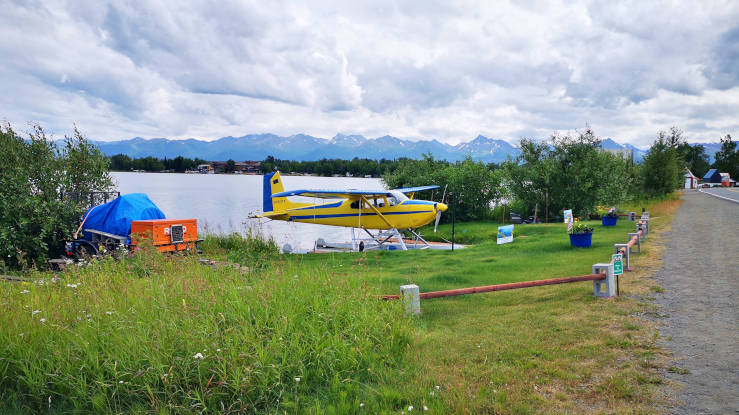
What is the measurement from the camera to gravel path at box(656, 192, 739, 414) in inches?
142

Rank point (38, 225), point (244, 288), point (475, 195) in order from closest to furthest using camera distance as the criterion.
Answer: point (244, 288) → point (38, 225) → point (475, 195)

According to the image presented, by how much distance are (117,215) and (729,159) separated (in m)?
126

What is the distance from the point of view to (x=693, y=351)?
4496 mm

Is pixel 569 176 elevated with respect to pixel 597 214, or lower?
elevated

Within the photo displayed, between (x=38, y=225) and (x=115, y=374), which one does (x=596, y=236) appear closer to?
(x=115, y=374)

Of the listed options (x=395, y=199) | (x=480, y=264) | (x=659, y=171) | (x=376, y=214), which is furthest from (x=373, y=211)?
(x=659, y=171)

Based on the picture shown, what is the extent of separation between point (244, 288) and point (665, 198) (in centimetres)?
4282

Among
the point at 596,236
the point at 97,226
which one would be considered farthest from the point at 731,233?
the point at 97,226

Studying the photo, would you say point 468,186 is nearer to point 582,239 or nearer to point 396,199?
point 396,199

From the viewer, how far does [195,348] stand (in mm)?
4066

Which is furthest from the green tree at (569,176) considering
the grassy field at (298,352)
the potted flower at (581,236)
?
the grassy field at (298,352)

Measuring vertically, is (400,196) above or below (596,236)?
above

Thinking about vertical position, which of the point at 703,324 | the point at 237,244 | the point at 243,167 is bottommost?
the point at 237,244

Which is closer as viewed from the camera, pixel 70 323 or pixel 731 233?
pixel 70 323
